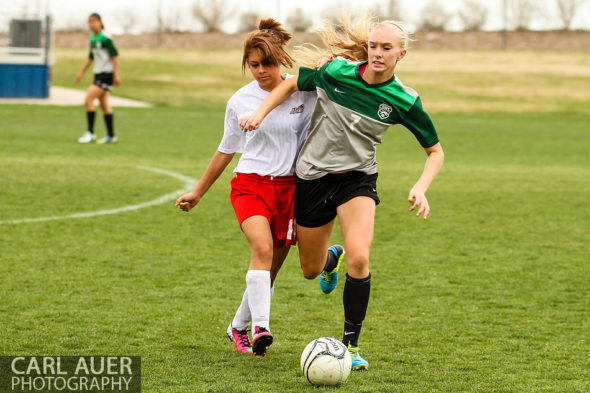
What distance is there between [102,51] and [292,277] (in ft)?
33.9

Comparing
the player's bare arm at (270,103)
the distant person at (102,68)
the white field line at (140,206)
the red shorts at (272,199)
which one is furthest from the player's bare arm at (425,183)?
the distant person at (102,68)

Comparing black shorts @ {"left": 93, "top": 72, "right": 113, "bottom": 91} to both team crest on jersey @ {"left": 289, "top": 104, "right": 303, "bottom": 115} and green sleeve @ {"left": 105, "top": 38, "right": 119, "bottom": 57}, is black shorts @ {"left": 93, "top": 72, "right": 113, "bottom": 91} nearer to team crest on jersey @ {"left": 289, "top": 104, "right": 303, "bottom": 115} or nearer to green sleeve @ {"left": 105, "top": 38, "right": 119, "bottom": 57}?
green sleeve @ {"left": 105, "top": 38, "right": 119, "bottom": 57}

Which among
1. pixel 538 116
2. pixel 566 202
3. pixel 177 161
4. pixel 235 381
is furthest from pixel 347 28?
pixel 538 116

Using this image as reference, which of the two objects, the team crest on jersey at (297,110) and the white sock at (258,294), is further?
the team crest on jersey at (297,110)

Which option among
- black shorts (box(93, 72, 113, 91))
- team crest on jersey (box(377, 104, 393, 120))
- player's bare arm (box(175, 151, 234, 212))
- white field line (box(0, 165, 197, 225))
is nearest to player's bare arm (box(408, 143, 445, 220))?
team crest on jersey (box(377, 104, 393, 120))

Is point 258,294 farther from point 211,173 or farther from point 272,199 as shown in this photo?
point 211,173

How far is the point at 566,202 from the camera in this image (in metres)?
11.3

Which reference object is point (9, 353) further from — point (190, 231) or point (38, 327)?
point (190, 231)

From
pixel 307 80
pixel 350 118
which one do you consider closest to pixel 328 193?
pixel 350 118

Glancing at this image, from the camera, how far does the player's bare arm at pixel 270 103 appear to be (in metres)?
4.64

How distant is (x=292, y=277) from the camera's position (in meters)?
6.96

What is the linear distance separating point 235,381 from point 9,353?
130 centimetres

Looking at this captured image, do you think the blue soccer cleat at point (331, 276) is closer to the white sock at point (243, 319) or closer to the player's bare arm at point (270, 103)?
the white sock at point (243, 319)

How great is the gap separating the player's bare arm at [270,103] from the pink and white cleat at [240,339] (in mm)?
1200
